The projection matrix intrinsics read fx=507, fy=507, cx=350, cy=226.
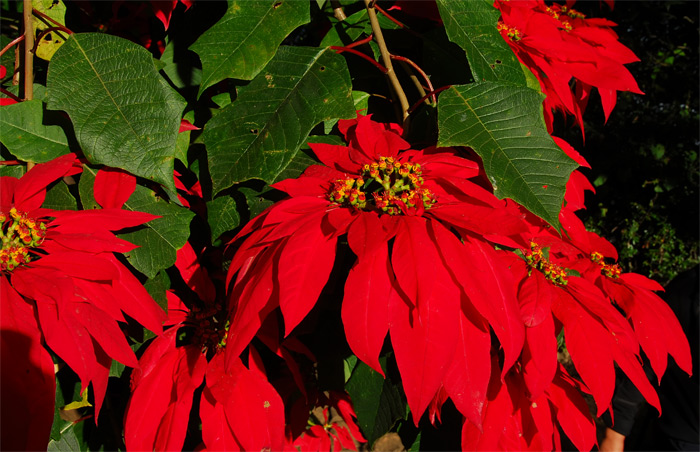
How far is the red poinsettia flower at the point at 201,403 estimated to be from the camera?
570mm

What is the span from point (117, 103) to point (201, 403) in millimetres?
362

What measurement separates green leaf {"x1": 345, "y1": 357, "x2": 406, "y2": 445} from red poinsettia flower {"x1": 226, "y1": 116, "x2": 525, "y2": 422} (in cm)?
29

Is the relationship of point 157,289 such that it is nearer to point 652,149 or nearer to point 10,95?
point 10,95

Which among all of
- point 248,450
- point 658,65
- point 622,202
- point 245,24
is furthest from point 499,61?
point 622,202

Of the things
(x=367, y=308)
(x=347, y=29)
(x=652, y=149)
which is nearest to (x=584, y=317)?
(x=367, y=308)

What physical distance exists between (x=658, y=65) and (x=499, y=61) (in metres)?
3.09

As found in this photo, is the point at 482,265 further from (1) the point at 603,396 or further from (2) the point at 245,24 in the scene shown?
(2) the point at 245,24

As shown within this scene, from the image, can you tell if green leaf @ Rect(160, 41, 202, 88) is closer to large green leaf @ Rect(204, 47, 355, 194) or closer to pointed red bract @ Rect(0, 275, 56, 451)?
large green leaf @ Rect(204, 47, 355, 194)

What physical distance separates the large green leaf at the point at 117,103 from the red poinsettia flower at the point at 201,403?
224mm

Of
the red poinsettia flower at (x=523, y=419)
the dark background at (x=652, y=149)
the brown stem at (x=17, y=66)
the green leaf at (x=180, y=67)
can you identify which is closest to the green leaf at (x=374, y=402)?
the red poinsettia flower at (x=523, y=419)

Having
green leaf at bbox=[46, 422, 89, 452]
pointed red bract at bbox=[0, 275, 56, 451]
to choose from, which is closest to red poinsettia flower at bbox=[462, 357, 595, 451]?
pointed red bract at bbox=[0, 275, 56, 451]

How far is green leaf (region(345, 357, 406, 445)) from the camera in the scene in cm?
73

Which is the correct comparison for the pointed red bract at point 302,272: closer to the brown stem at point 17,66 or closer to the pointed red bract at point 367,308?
the pointed red bract at point 367,308

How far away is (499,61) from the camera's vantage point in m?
0.63
